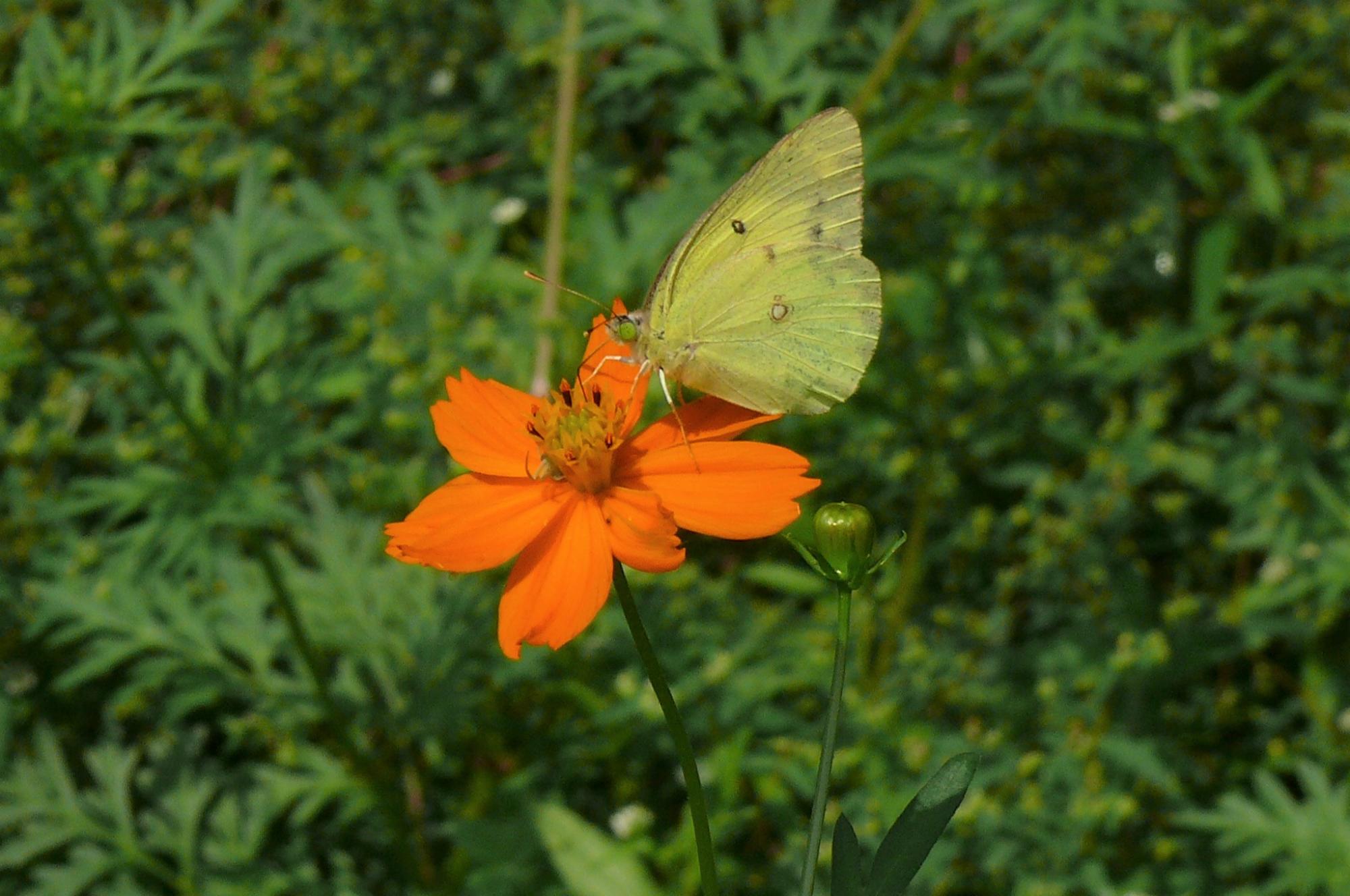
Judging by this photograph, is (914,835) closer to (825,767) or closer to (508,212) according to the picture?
(825,767)

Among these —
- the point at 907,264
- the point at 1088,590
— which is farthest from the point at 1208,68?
the point at 1088,590

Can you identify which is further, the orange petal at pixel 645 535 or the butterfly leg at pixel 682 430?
the butterfly leg at pixel 682 430

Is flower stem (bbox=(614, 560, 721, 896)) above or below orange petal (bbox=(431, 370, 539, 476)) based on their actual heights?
below

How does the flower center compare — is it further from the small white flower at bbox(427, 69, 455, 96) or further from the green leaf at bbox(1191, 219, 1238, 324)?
the small white flower at bbox(427, 69, 455, 96)

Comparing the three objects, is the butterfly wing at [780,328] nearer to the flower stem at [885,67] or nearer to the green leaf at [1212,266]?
the flower stem at [885,67]

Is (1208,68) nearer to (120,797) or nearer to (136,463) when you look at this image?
(136,463)

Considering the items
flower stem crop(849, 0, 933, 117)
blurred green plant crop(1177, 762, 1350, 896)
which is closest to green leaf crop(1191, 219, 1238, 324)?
flower stem crop(849, 0, 933, 117)

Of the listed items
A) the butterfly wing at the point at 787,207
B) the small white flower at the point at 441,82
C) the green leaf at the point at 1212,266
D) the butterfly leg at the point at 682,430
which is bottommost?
the green leaf at the point at 1212,266

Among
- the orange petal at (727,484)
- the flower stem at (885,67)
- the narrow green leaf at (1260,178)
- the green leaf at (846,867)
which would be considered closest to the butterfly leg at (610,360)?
the orange petal at (727,484)
